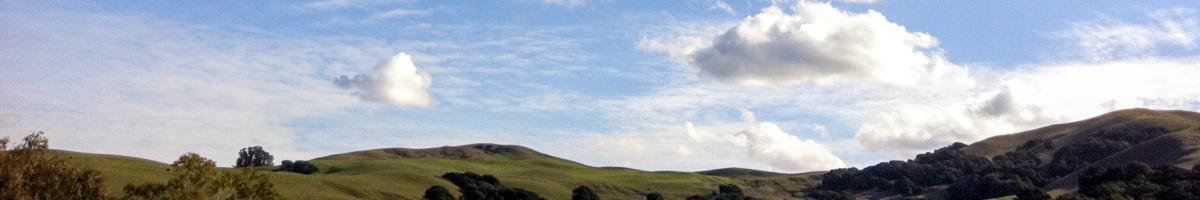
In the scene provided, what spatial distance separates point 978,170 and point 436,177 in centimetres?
6282

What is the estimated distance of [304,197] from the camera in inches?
2768

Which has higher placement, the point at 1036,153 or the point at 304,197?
the point at 1036,153

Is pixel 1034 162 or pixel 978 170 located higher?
pixel 1034 162

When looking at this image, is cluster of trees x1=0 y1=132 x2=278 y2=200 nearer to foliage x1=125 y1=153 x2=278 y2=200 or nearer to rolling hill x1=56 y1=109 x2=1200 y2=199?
foliage x1=125 y1=153 x2=278 y2=200

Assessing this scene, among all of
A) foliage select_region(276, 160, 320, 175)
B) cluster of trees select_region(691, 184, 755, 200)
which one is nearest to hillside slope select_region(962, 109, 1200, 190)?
cluster of trees select_region(691, 184, 755, 200)

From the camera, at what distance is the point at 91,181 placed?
45562 millimetres

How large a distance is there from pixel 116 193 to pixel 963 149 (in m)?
129

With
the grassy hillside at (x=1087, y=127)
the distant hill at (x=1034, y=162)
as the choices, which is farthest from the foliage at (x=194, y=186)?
the grassy hillside at (x=1087, y=127)

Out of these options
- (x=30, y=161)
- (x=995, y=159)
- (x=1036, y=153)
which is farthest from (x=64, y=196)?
(x=1036, y=153)

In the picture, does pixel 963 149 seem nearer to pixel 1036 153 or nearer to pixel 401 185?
pixel 1036 153

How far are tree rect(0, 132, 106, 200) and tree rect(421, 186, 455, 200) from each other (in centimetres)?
3816

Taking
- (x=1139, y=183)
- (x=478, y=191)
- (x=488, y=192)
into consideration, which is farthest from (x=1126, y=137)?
(x=478, y=191)

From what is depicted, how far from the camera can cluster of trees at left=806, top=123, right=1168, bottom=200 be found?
117062 millimetres

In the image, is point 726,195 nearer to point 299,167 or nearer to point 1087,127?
point 299,167
